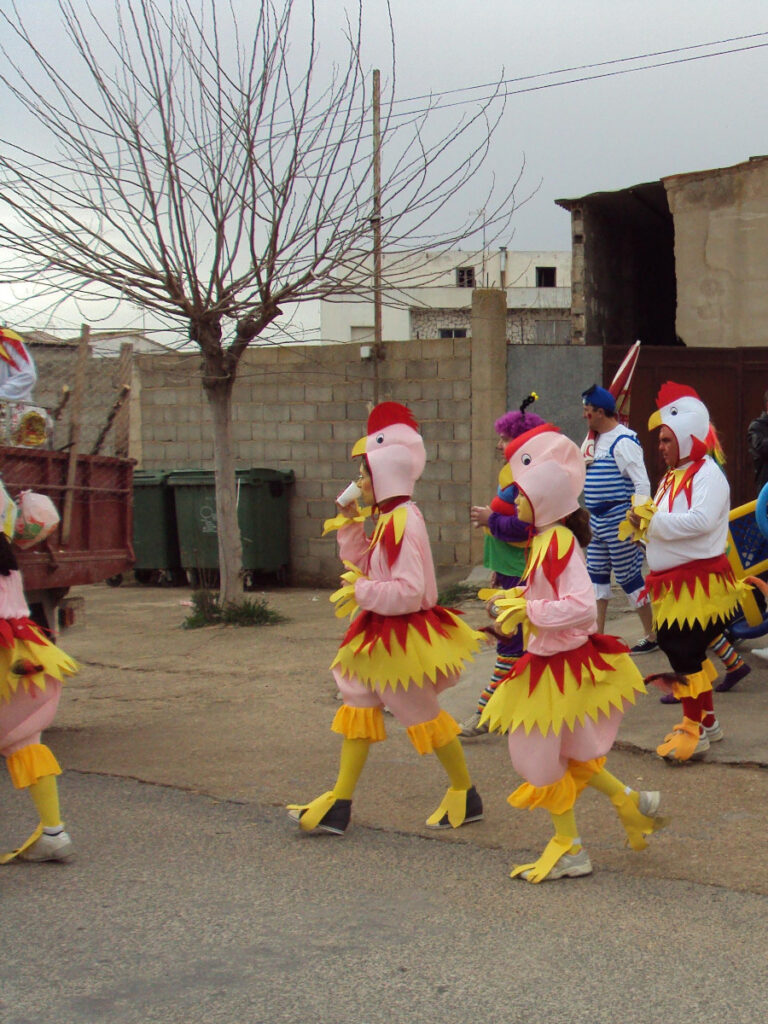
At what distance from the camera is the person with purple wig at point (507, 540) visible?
239 inches

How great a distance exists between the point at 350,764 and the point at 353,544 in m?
0.94

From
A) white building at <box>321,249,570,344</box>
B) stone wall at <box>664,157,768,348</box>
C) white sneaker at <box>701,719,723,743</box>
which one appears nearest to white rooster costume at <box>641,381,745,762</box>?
white sneaker at <box>701,719,723,743</box>

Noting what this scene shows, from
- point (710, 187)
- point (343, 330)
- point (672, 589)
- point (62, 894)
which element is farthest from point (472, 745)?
point (343, 330)

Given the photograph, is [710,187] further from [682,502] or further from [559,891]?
[559,891]

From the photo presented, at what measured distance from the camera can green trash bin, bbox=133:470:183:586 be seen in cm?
1383

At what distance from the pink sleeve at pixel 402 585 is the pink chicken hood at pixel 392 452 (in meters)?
0.20

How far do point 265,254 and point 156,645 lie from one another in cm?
341

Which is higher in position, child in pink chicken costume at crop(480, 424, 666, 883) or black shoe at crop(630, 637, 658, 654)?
child in pink chicken costume at crop(480, 424, 666, 883)

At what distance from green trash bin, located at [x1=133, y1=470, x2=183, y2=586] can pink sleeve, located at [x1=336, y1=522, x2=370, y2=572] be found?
888 cm

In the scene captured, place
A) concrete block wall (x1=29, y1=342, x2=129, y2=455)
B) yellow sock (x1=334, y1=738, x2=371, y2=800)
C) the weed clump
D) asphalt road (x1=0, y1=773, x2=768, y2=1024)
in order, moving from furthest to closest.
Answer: the weed clump → concrete block wall (x1=29, y1=342, x2=129, y2=455) → yellow sock (x1=334, y1=738, x2=371, y2=800) → asphalt road (x1=0, y1=773, x2=768, y2=1024)

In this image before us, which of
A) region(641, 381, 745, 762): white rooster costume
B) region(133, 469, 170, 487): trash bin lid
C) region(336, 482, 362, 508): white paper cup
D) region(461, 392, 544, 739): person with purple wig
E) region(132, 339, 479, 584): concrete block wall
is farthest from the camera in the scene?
region(133, 469, 170, 487): trash bin lid

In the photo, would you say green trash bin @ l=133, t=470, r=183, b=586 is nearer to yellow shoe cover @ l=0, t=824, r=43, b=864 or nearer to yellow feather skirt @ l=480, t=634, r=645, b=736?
yellow shoe cover @ l=0, t=824, r=43, b=864

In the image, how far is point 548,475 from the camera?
441cm

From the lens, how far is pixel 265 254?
989 centimetres
